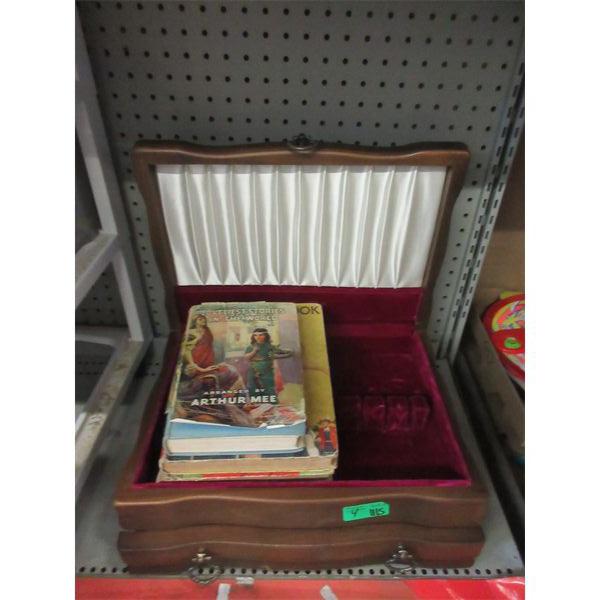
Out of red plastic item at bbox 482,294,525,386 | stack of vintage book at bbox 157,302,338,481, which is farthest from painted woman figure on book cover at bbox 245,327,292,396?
red plastic item at bbox 482,294,525,386

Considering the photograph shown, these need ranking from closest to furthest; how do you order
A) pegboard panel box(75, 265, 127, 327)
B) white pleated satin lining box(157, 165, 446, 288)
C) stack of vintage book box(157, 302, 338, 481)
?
stack of vintage book box(157, 302, 338, 481) < white pleated satin lining box(157, 165, 446, 288) < pegboard panel box(75, 265, 127, 327)

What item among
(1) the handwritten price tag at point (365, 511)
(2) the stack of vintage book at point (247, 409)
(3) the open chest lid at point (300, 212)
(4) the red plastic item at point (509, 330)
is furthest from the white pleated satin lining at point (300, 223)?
(1) the handwritten price tag at point (365, 511)

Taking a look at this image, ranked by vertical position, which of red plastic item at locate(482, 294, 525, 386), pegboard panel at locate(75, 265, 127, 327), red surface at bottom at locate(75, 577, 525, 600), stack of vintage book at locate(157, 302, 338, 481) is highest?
pegboard panel at locate(75, 265, 127, 327)

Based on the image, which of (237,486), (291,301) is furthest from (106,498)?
(291,301)

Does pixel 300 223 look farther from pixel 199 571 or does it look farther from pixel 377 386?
pixel 199 571

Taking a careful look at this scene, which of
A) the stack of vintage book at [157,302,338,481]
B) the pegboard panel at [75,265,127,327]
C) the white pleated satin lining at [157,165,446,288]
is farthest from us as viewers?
the pegboard panel at [75,265,127,327]

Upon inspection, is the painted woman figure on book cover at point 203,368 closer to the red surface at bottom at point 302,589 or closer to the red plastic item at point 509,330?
the red surface at bottom at point 302,589

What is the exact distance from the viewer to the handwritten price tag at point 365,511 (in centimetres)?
69

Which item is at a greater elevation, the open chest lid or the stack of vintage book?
the open chest lid

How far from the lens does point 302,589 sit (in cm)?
73

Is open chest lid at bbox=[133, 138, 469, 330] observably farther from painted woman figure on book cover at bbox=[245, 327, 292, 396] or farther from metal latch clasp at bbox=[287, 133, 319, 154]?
painted woman figure on book cover at bbox=[245, 327, 292, 396]

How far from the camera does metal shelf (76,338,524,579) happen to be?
2.46 feet

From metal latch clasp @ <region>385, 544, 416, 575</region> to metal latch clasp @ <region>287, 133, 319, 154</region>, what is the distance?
62 centimetres

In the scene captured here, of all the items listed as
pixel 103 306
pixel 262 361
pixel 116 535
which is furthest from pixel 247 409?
pixel 103 306
